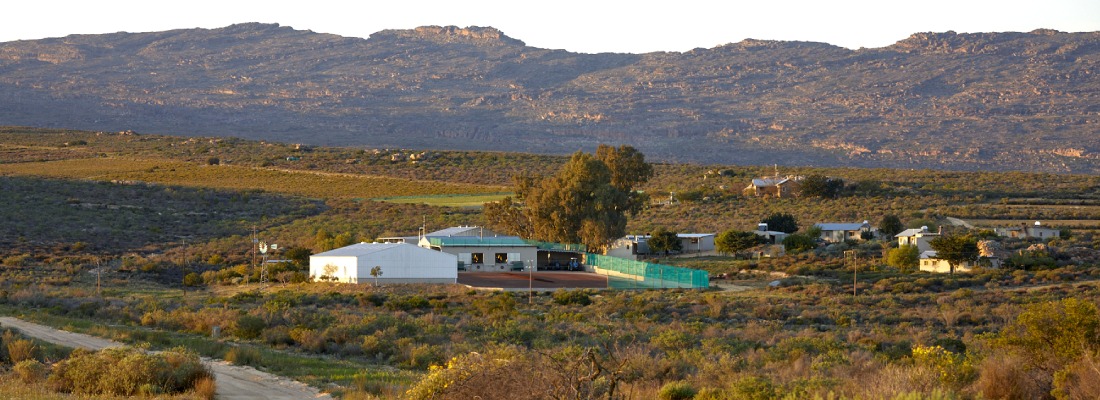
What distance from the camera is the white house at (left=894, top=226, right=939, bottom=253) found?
58.1 metres

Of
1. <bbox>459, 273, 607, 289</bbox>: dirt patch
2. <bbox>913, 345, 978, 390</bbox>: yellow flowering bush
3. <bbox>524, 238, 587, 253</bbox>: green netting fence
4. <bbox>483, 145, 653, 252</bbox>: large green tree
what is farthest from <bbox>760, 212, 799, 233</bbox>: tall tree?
<bbox>913, 345, 978, 390</bbox>: yellow flowering bush

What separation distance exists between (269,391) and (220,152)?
104 metres

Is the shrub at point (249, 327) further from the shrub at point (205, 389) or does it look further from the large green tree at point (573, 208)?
the large green tree at point (573, 208)

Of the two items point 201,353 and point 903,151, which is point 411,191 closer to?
point 201,353

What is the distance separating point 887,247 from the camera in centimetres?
6028

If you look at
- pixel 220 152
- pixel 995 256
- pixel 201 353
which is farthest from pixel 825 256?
pixel 220 152

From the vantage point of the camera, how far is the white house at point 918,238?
58.1 m

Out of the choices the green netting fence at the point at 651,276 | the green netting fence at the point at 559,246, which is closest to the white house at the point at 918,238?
the green netting fence at the point at 651,276

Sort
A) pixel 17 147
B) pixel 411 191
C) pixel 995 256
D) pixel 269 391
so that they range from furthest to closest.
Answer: pixel 17 147 < pixel 411 191 < pixel 995 256 < pixel 269 391

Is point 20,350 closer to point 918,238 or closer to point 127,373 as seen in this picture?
point 127,373

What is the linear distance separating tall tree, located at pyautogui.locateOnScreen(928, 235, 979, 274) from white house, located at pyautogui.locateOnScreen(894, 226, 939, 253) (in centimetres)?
214

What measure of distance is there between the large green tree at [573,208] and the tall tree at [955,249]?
51.3 feet

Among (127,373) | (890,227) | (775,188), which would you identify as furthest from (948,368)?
(775,188)

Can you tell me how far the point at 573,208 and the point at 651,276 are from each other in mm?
11347
